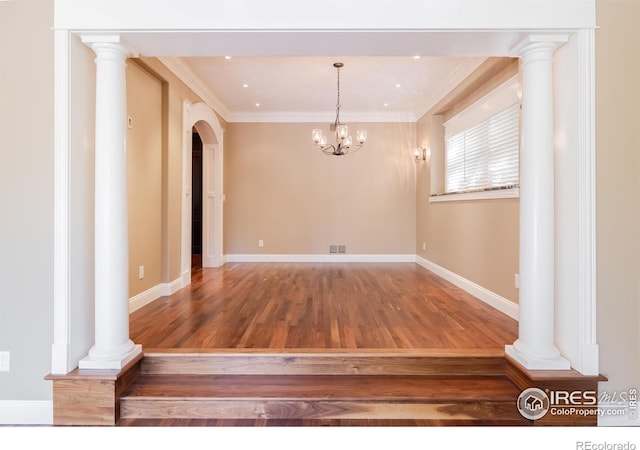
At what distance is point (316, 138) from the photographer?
16.9 ft

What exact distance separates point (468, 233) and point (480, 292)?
76 centimetres

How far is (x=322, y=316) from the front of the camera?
3.34m

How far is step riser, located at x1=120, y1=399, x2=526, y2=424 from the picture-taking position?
2152mm

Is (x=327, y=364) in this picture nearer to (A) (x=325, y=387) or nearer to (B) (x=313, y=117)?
(A) (x=325, y=387)

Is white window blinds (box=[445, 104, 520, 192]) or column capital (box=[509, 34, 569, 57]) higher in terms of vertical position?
column capital (box=[509, 34, 569, 57])

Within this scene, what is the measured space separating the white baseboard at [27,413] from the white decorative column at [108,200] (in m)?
0.39

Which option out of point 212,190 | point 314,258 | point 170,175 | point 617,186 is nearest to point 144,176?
point 170,175

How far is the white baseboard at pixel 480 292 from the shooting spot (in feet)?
11.0

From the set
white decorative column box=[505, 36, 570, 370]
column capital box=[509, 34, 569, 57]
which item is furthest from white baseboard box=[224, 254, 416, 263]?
column capital box=[509, 34, 569, 57]

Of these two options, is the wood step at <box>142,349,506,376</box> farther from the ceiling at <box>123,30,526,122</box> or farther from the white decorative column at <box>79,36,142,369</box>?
the ceiling at <box>123,30,526,122</box>

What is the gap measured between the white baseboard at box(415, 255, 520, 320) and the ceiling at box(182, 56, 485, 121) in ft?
8.25

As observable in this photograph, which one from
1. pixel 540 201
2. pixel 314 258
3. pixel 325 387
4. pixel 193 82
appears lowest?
pixel 325 387

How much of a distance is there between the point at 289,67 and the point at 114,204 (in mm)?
3002
